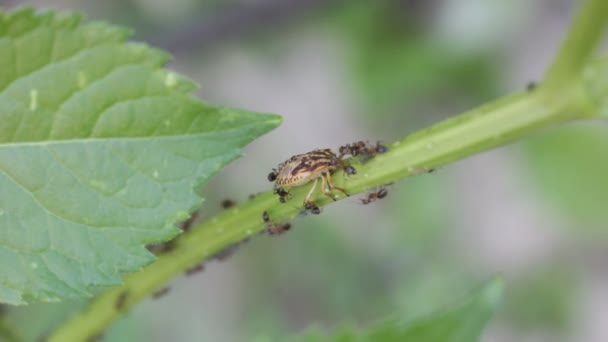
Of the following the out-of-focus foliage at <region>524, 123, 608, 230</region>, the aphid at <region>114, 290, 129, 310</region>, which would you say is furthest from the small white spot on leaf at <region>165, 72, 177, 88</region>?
the out-of-focus foliage at <region>524, 123, 608, 230</region>

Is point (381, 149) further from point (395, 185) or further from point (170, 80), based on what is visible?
point (395, 185)

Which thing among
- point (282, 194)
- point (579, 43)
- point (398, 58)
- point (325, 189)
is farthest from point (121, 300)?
point (398, 58)

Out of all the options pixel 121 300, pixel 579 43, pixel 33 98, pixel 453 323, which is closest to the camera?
pixel 579 43

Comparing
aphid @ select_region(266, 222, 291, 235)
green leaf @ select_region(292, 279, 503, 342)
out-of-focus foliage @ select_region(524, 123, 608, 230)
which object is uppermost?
out-of-focus foliage @ select_region(524, 123, 608, 230)

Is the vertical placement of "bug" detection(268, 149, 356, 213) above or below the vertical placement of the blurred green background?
below

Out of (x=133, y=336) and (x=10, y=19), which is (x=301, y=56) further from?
(x=10, y=19)

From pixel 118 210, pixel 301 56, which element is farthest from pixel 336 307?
pixel 118 210

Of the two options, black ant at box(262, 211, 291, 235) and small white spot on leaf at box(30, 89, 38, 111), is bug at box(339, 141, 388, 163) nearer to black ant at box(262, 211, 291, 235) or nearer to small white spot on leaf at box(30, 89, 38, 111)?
black ant at box(262, 211, 291, 235)
